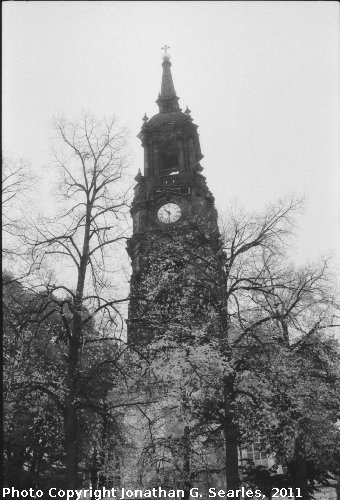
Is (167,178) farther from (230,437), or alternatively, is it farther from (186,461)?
(230,437)

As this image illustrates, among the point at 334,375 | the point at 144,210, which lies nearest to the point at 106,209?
the point at 334,375

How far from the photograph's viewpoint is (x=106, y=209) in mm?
14023

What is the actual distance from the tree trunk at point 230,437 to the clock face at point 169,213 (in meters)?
22.7

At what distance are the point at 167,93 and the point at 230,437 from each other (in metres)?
38.2

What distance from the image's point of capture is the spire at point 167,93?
45678 mm

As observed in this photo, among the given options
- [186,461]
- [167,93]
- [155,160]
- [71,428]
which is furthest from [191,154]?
[71,428]

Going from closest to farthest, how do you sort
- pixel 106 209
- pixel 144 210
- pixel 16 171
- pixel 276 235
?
pixel 16 171
pixel 106 209
pixel 276 235
pixel 144 210

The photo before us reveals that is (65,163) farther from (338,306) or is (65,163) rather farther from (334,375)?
(334,375)

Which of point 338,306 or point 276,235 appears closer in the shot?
point 338,306

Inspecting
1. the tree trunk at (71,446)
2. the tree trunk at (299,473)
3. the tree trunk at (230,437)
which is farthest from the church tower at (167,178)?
the tree trunk at (71,446)

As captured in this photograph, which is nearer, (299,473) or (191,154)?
(299,473)

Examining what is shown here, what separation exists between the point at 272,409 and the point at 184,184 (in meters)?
25.7

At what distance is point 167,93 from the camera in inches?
1829

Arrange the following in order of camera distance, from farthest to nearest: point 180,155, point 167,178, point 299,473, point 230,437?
point 180,155 → point 167,178 → point 299,473 → point 230,437
